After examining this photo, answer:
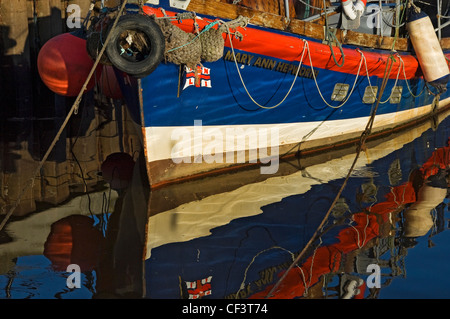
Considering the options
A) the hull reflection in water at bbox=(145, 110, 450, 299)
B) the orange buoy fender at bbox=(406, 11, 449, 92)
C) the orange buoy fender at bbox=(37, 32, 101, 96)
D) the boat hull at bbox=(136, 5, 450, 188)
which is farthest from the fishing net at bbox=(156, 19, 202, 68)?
the orange buoy fender at bbox=(406, 11, 449, 92)

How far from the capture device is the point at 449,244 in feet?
16.6

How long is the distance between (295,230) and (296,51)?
118 inches

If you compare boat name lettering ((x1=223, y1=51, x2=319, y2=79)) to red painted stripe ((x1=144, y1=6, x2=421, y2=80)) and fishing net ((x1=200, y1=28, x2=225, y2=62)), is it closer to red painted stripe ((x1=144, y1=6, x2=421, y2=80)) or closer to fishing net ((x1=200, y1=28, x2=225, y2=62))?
red painted stripe ((x1=144, y1=6, x2=421, y2=80))

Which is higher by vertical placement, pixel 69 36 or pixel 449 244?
pixel 69 36

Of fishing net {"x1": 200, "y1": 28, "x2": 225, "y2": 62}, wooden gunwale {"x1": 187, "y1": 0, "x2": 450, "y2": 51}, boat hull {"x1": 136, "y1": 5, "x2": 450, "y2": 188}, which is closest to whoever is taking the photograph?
fishing net {"x1": 200, "y1": 28, "x2": 225, "y2": 62}

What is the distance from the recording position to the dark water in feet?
13.8

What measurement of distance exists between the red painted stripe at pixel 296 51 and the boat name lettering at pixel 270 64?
7cm

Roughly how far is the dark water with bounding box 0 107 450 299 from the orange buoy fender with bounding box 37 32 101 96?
1318 mm

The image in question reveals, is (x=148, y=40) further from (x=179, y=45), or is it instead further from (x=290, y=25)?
A: (x=290, y=25)

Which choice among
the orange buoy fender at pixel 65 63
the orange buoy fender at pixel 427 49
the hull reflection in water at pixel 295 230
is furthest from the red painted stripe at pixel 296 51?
the hull reflection in water at pixel 295 230
